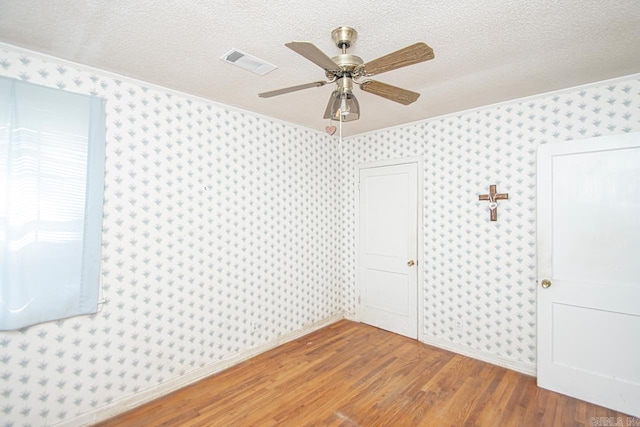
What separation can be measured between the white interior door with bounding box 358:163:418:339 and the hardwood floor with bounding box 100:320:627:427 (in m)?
0.60

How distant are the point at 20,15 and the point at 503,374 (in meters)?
4.39

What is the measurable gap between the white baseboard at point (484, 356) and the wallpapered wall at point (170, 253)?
155 cm

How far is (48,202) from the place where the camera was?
202 centimetres

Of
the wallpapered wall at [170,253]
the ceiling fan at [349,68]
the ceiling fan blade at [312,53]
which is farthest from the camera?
the wallpapered wall at [170,253]

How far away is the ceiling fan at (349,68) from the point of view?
1.32 meters

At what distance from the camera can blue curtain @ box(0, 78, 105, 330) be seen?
1.89m

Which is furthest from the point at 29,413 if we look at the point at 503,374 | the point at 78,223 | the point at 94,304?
the point at 503,374

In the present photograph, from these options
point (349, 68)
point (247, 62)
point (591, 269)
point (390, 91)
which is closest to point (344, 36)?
point (349, 68)

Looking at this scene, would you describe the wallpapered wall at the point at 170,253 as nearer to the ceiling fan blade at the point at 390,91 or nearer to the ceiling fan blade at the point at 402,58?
the ceiling fan blade at the point at 390,91

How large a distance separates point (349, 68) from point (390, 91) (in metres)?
0.29

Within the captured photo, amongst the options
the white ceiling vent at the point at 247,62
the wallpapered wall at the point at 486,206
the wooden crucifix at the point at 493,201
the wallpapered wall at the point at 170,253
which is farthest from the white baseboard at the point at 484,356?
the white ceiling vent at the point at 247,62

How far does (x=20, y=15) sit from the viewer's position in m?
1.61

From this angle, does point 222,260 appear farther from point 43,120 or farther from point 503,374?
point 503,374

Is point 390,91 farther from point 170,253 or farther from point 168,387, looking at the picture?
point 168,387
